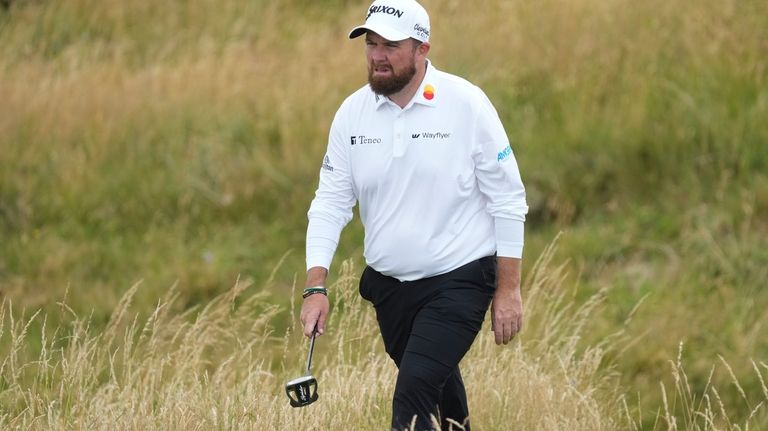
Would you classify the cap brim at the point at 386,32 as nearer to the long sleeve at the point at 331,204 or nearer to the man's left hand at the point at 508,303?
the long sleeve at the point at 331,204

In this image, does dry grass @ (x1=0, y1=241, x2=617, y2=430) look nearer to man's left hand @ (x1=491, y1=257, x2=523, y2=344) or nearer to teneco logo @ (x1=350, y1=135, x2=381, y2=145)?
man's left hand @ (x1=491, y1=257, x2=523, y2=344)

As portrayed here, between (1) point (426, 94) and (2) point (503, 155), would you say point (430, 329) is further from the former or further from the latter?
(1) point (426, 94)

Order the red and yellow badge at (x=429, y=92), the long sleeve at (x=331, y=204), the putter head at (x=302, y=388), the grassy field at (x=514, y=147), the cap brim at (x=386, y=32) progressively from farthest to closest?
the grassy field at (x=514, y=147) < the long sleeve at (x=331, y=204) < the red and yellow badge at (x=429, y=92) < the cap brim at (x=386, y=32) < the putter head at (x=302, y=388)

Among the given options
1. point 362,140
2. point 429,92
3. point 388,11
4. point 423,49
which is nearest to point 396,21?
point 388,11

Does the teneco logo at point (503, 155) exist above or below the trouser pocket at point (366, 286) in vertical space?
above

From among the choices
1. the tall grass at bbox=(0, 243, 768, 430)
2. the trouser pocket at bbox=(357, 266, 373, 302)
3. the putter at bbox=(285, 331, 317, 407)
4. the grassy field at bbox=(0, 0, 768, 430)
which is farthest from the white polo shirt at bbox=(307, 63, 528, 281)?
the grassy field at bbox=(0, 0, 768, 430)

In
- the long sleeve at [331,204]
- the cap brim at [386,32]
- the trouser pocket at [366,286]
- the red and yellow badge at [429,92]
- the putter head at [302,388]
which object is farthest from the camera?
the trouser pocket at [366,286]

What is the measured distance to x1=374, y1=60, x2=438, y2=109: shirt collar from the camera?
18.4 feet

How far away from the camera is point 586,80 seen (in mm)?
12008

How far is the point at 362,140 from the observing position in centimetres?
566

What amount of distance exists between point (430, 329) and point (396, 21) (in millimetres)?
1217

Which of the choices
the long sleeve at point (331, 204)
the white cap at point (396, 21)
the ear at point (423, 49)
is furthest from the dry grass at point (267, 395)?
the white cap at point (396, 21)

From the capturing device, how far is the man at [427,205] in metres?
5.54

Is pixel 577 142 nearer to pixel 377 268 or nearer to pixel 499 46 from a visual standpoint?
pixel 499 46
